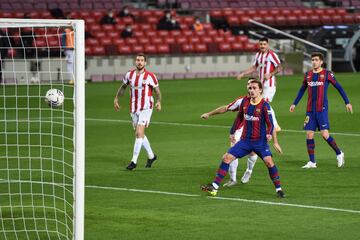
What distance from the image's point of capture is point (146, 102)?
16969 millimetres

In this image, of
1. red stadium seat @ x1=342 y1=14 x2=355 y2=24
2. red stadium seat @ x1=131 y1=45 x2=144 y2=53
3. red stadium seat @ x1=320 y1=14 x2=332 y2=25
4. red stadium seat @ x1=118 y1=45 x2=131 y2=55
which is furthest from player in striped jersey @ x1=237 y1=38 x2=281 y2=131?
red stadium seat @ x1=342 y1=14 x2=355 y2=24

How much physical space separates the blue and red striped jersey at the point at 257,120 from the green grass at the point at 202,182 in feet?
2.76

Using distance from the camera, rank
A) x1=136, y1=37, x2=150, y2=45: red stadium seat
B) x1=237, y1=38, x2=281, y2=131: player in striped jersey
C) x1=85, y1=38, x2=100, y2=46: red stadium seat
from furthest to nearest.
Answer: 1. x1=136, y1=37, x2=150, y2=45: red stadium seat
2. x1=85, y1=38, x2=100, y2=46: red stadium seat
3. x1=237, y1=38, x2=281, y2=131: player in striped jersey

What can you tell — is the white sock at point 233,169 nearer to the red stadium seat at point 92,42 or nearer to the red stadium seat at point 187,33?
the red stadium seat at point 92,42

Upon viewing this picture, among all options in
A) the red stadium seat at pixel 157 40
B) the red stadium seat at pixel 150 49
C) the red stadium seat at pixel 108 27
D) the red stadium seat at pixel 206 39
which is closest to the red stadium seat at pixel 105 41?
the red stadium seat at pixel 108 27

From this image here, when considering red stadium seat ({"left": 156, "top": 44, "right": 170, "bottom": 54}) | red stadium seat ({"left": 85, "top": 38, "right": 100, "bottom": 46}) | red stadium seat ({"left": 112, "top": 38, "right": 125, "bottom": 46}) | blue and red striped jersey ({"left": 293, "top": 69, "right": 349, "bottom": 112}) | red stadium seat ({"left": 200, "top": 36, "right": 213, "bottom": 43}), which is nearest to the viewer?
blue and red striped jersey ({"left": 293, "top": 69, "right": 349, "bottom": 112})

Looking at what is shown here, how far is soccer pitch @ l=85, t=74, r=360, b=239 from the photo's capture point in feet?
38.4

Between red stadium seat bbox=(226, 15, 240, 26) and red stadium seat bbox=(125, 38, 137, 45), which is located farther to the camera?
red stadium seat bbox=(226, 15, 240, 26)

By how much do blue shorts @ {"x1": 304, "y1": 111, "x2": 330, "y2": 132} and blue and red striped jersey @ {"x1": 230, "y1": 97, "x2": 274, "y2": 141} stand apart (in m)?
3.43

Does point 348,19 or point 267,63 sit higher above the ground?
point 267,63

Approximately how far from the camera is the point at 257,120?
13.5 m

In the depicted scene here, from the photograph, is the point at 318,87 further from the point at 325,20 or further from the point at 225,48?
the point at 325,20

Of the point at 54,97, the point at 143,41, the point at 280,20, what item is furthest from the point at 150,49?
the point at 54,97

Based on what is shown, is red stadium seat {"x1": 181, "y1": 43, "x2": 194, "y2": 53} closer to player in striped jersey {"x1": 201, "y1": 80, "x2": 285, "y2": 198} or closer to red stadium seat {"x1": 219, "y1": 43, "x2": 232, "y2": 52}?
red stadium seat {"x1": 219, "y1": 43, "x2": 232, "y2": 52}
